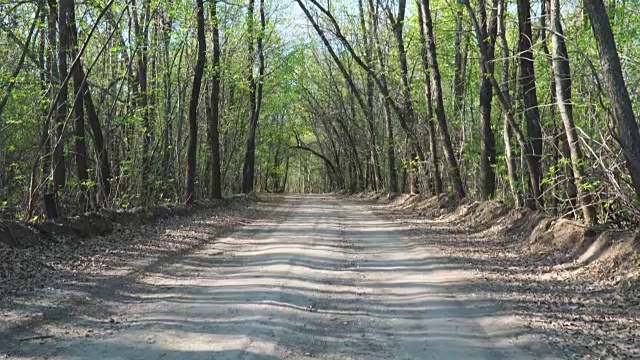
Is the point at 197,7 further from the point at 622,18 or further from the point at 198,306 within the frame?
the point at 198,306

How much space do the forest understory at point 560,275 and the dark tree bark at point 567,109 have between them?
0.43 meters

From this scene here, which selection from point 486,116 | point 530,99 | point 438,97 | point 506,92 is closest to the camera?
point 530,99

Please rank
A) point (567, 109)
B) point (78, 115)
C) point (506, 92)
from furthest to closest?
1. point (506, 92)
2. point (78, 115)
3. point (567, 109)

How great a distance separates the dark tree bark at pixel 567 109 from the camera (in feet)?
32.1

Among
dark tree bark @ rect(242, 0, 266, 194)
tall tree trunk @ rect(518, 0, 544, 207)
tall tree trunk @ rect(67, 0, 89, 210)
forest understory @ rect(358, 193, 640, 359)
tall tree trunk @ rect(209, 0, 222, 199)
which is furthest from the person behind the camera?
dark tree bark @ rect(242, 0, 266, 194)

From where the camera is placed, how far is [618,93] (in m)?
7.93

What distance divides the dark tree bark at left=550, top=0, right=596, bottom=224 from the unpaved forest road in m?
2.94

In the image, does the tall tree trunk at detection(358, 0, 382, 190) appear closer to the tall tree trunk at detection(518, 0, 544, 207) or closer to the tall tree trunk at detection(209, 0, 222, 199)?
the tall tree trunk at detection(209, 0, 222, 199)

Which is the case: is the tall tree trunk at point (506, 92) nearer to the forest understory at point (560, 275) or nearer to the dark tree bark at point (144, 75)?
the forest understory at point (560, 275)

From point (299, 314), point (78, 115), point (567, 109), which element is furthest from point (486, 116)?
point (299, 314)

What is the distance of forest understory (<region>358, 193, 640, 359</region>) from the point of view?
560 centimetres

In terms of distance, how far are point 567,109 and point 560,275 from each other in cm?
363

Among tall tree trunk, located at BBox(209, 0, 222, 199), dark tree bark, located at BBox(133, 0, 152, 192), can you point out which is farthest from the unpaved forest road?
tall tree trunk, located at BBox(209, 0, 222, 199)

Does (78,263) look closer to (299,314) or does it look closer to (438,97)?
(299,314)
